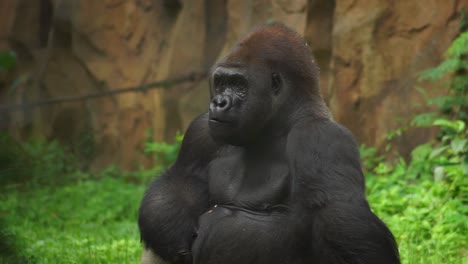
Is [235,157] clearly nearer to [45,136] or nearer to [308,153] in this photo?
[308,153]

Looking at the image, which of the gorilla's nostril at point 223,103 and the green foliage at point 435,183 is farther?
the green foliage at point 435,183

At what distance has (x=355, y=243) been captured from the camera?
2.63 metres

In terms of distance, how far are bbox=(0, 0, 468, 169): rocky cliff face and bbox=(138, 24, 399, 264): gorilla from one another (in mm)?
3346

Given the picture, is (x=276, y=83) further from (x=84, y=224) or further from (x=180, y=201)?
(x=84, y=224)

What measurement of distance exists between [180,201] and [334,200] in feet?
2.58

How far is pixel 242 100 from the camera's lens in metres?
2.99

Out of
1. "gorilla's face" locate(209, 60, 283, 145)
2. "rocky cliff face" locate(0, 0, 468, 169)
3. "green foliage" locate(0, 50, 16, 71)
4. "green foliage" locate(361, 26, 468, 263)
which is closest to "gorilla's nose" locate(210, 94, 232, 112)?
"gorilla's face" locate(209, 60, 283, 145)

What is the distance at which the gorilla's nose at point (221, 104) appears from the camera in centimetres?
293

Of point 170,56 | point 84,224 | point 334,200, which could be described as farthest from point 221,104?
point 170,56

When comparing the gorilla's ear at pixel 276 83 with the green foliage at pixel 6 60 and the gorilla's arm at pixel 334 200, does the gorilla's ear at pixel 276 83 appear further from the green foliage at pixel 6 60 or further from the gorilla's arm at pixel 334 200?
the green foliage at pixel 6 60

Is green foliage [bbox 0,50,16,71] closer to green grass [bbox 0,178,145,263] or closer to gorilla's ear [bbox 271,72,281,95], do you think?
green grass [bbox 0,178,145,263]

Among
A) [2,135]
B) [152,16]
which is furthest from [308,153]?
[152,16]

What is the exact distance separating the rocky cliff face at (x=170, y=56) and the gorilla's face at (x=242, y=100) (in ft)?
11.2

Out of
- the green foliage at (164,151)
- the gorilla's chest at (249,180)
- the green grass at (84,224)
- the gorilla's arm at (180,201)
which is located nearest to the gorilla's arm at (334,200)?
the gorilla's chest at (249,180)
